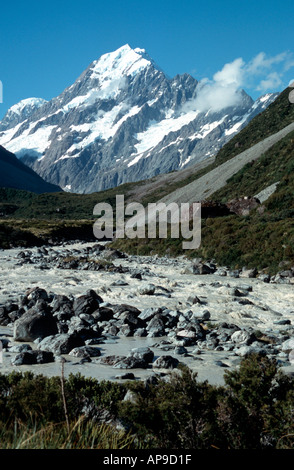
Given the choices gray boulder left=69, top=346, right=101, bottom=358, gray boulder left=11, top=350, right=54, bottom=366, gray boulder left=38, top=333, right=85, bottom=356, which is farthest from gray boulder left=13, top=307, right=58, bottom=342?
gray boulder left=11, top=350, right=54, bottom=366

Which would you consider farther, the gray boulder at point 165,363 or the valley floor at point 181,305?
the valley floor at point 181,305

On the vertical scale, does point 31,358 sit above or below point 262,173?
below

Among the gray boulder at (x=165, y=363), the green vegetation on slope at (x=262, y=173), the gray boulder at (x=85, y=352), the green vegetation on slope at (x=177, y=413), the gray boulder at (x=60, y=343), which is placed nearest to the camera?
the green vegetation on slope at (x=177, y=413)

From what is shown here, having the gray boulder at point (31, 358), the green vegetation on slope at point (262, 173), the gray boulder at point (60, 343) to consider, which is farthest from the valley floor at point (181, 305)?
the green vegetation on slope at point (262, 173)

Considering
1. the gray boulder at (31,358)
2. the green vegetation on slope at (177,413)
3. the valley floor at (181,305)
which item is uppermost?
the green vegetation on slope at (177,413)

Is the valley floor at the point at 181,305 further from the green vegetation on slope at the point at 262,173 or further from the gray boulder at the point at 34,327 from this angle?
the green vegetation on slope at the point at 262,173

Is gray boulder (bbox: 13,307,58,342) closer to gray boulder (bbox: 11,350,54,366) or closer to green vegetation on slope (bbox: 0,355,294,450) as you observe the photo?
gray boulder (bbox: 11,350,54,366)

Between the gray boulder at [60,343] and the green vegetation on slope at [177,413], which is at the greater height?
the green vegetation on slope at [177,413]

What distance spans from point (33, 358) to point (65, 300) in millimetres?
6926

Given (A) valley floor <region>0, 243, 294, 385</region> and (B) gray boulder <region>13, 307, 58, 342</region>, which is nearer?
(A) valley floor <region>0, 243, 294, 385</region>

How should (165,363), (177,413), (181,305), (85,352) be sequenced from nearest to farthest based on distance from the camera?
(177,413) → (165,363) → (85,352) → (181,305)

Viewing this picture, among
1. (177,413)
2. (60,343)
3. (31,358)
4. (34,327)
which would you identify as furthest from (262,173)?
(177,413)

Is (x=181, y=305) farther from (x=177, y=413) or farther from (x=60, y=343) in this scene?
(x=177, y=413)

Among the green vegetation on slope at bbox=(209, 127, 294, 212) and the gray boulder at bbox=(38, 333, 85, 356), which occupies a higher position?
the green vegetation on slope at bbox=(209, 127, 294, 212)
